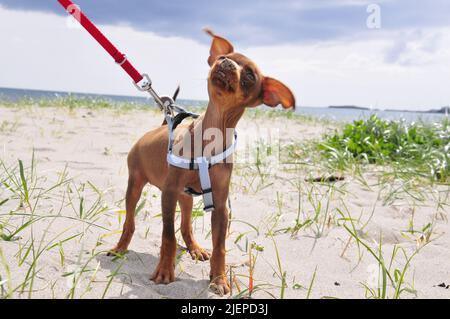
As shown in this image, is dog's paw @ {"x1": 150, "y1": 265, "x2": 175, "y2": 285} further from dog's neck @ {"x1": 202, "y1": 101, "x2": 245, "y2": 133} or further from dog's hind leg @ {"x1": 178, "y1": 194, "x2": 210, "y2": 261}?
dog's neck @ {"x1": 202, "y1": 101, "x2": 245, "y2": 133}

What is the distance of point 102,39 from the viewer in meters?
2.15

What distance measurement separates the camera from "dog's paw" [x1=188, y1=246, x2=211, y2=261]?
237cm

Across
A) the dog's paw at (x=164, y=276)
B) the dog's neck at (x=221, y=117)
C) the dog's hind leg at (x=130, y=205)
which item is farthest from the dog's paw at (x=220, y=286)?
the dog's neck at (x=221, y=117)

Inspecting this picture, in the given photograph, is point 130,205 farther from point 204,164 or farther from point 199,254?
point 204,164

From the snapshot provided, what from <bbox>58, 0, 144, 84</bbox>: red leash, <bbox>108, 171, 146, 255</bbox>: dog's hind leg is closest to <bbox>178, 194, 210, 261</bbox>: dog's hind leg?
<bbox>108, 171, 146, 255</bbox>: dog's hind leg

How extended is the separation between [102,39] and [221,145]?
0.84 m

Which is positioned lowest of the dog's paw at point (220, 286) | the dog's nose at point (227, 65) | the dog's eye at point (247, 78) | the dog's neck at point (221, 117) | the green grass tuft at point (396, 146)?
the dog's paw at point (220, 286)

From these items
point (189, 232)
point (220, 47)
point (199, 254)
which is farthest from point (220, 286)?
point (220, 47)

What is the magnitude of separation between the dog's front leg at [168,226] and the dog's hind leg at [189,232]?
42 cm

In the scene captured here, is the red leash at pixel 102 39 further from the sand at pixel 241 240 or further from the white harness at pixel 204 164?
the sand at pixel 241 240

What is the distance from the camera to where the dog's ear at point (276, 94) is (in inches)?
70.6

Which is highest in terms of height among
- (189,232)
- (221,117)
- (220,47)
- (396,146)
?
(220,47)
